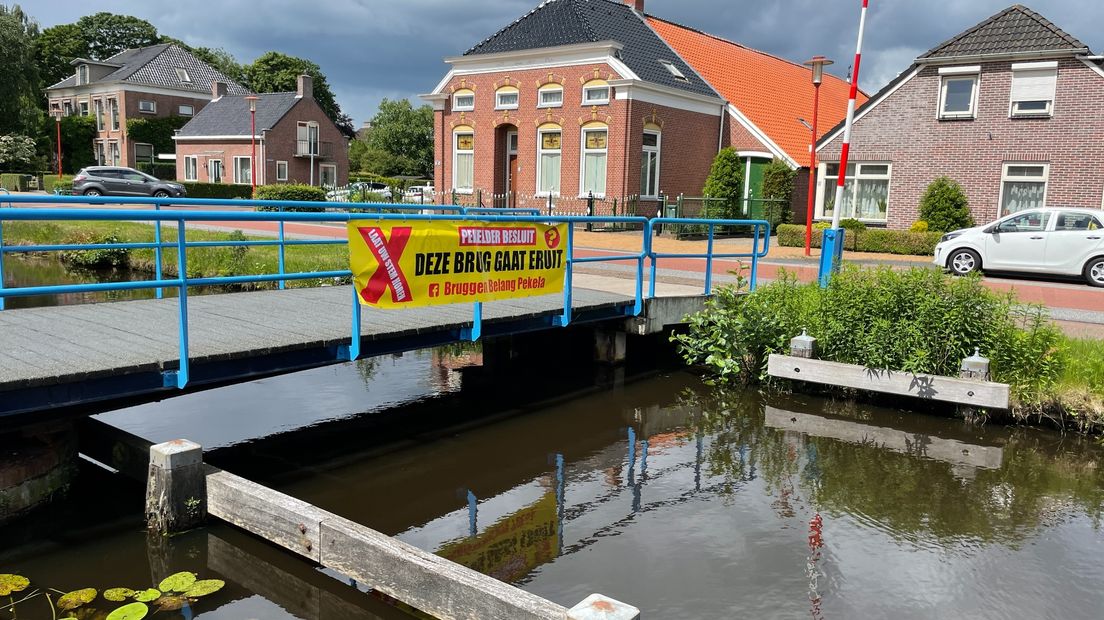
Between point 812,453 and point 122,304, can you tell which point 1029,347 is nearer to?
point 812,453

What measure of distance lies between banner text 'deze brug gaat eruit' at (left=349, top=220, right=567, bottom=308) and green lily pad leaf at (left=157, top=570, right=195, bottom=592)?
2.50m

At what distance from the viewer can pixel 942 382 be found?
8.59 m

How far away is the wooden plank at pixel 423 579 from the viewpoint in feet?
13.3

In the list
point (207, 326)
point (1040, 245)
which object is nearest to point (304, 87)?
point (1040, 245)

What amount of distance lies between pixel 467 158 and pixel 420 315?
23.9m

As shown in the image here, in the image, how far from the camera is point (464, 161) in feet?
104

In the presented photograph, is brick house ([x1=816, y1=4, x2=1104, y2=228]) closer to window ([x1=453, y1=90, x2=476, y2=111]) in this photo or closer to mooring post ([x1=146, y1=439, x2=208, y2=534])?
Answer: window ([x1=453, y1=90, x2=476, y2=111])

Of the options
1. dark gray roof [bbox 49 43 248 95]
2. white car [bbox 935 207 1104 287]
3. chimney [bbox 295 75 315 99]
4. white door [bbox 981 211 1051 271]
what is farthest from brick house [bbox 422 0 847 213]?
dark gray roof [bbox 49 43 248 95]

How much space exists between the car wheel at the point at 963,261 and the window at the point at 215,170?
46103mm

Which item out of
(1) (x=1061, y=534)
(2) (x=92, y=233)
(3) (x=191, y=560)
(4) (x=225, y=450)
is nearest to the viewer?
(3) (x=191, y=560)

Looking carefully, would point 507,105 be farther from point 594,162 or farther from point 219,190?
point 219,190

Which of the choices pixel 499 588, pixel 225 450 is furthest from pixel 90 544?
pixel 499 588

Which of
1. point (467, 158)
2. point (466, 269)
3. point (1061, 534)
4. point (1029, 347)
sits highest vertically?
point (467, 158)

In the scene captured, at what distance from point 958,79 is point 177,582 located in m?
25.1
